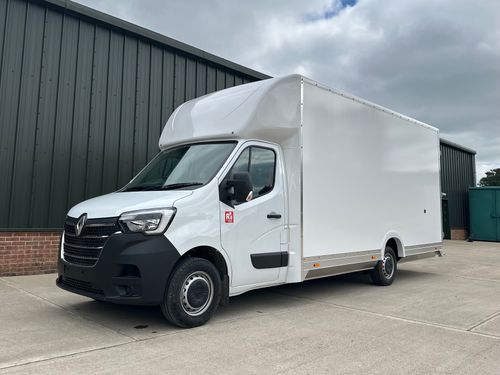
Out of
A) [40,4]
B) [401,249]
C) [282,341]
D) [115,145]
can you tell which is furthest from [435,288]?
[40,4]

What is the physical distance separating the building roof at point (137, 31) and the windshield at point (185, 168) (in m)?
5.20

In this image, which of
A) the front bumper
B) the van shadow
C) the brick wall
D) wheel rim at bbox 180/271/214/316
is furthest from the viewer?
the brick wall

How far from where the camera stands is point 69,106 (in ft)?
30.8

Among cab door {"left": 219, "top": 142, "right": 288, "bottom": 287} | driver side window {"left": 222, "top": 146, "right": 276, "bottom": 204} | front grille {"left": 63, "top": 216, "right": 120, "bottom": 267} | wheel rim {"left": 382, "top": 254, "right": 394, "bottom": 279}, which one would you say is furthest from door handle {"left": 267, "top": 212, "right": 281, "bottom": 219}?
wheel rim {"left": 382, "top": 254, "right": 394, "bottom": 279}

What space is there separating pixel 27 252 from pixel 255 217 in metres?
5.67

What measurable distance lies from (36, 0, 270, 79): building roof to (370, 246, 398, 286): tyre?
709 centimetres

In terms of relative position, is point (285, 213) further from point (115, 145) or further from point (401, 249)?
point (115, 145)

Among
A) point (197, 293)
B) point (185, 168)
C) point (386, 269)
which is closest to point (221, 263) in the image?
point (197, 293)

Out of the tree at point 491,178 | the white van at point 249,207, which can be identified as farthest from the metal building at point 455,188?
the tree at point 491,178

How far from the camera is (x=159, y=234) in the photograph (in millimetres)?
4594

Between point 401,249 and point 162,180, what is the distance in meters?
→ 5.16

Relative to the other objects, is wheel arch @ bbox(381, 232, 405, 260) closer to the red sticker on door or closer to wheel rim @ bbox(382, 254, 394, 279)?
wheel rim @ bbox(382, 254, 394, 279)

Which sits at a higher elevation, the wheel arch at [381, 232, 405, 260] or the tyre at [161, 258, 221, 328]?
the wheel arch at [381, 232, 405, 260]

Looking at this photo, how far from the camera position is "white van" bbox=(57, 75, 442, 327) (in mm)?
4621
